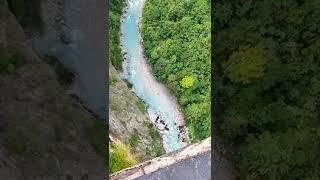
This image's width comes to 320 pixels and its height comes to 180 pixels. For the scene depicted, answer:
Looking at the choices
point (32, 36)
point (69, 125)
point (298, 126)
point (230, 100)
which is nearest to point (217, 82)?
point (230, 100)

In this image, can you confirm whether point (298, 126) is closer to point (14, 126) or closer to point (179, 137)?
point (179, 137)

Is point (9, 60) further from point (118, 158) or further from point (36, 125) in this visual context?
point (118, 158)

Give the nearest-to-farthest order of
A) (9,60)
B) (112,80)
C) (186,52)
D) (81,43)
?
(9,60), (81,43), (112,80), (186,52)

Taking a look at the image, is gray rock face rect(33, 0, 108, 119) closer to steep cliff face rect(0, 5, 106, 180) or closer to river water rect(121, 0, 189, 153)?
steep cliff face rect(0, 5, 106, 180)

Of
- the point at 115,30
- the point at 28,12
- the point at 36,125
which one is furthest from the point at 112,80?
the point at 36,125

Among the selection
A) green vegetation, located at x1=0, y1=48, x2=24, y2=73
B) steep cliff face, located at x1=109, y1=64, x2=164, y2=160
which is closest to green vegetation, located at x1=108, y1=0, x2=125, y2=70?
steep cliff face, located at x1=109, y1=64, x2=164, y2=160
